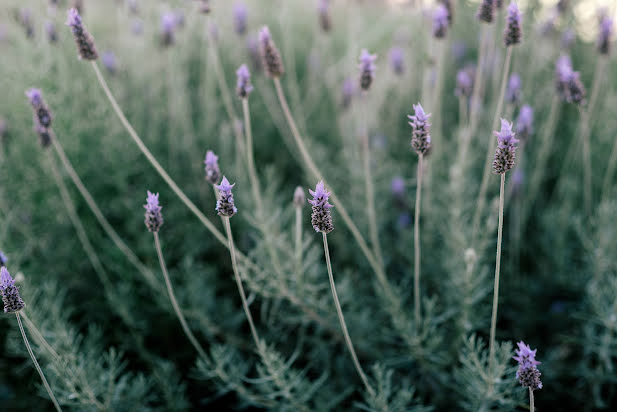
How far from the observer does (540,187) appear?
2496 millimetres

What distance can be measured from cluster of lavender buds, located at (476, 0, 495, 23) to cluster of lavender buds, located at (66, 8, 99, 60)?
117 cm

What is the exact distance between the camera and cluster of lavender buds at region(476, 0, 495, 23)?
1464mm

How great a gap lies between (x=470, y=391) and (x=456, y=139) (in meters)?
1.32

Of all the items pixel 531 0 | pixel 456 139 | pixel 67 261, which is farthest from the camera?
pixel 531 0

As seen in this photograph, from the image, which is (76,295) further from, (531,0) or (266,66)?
(531,0)

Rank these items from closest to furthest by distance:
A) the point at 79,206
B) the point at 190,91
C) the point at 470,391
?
1. the point at 470,391
2. the point at 79,206
3. the point at 190,91

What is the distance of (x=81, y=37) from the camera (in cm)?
139

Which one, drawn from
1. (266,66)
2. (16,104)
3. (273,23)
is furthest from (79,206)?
(273,23)

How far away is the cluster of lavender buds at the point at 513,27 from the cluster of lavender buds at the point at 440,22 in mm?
261

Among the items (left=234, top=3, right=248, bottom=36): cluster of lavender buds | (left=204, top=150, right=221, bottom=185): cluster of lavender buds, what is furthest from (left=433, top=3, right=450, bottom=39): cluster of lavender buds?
(left=234, top=3, right=248, bottom=36): cluster of lavender buds

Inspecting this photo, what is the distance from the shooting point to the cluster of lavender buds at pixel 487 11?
1.46 m

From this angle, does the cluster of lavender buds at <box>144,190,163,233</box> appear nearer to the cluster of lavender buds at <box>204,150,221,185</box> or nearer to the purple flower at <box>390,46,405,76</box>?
the cluster of lavender buds at <box>204,150,221,185</box>

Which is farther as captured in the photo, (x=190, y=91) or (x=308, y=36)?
(x=308, y=36)

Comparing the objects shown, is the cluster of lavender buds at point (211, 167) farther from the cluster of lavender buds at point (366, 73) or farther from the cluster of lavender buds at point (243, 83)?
the cluster of lavender buds at point (366, 73)
